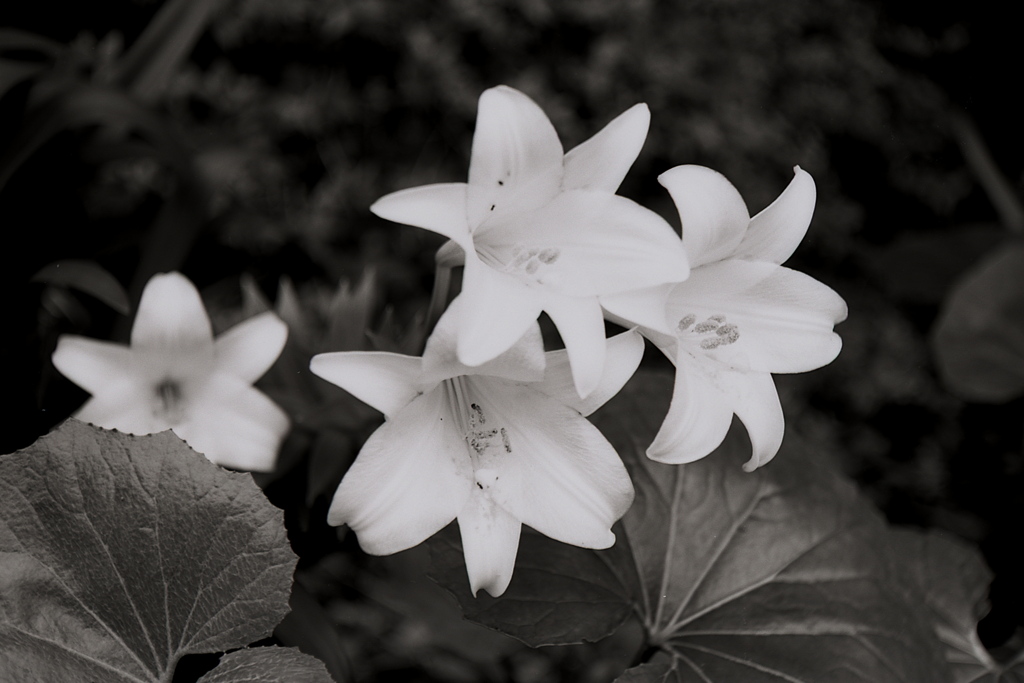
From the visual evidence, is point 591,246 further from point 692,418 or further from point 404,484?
point 404,484

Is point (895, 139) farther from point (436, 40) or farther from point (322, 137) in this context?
point (322, 137)

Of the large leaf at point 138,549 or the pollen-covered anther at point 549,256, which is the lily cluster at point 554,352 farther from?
the large leaf at point 138,549

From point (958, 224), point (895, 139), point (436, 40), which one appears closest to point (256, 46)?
point (436, 40)

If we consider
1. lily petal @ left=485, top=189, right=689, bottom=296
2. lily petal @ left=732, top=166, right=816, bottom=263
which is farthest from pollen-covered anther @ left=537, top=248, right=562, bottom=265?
lily petal @ left=732, top=166, right=816, bottom=263

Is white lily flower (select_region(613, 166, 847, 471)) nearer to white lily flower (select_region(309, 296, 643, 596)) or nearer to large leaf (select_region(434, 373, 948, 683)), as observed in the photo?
white lily flower (select_region(309, 296, 643, 596))

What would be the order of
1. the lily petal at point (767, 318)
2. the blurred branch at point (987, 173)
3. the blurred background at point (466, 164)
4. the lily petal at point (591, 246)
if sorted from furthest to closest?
the blurred branch at point (987, 173) < the blurred background at point (466, 164) < the lily petal at point (767, 318) < the lily petal at point (591, 246)

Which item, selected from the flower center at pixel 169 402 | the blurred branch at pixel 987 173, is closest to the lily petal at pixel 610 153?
the flower center at pixel 169 402
